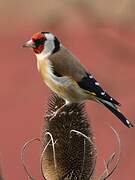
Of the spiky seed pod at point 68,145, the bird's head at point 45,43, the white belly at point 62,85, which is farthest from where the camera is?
the bird's head at point 45,43

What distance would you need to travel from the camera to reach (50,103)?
396cm

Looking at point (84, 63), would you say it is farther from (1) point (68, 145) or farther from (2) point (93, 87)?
(1) point (68, 145)

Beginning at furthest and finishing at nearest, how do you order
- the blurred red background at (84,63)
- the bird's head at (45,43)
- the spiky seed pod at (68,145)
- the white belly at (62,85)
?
the blurred red background at (84,63), the bird's head at (45,43), the white belly at (62,85), the spiky seed pod at (68,145)

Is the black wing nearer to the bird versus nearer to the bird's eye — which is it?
the bird

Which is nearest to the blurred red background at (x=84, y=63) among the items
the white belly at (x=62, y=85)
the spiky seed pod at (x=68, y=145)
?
the white belly at (x=62, y=85)

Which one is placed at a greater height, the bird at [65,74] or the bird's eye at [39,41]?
the bird's eye at [39,41]

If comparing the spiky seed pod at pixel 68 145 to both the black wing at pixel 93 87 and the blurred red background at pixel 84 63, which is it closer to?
the black wing at pixel 93 87

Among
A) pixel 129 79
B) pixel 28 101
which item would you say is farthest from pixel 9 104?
pixel 129 79

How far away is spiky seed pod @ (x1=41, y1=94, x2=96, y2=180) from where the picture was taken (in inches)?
154

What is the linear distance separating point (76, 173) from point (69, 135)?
0.15m

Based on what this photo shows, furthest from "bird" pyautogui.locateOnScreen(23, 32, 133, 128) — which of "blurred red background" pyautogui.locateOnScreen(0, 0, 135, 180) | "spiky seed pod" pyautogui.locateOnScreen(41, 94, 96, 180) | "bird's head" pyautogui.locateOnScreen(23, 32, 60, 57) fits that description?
"blurred red background" pyautogui.locateOnScreen(0, 0, 135, 180)

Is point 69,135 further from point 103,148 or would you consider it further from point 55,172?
point 103,148

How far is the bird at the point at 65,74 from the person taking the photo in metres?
4.15

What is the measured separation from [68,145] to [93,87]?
0.40 m
